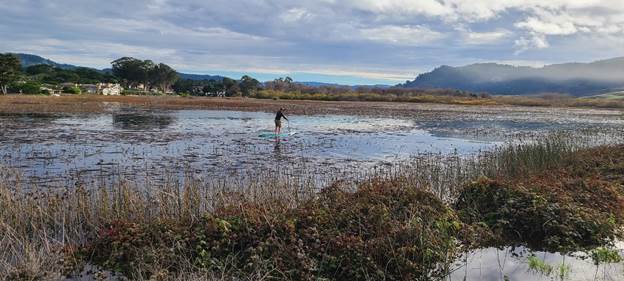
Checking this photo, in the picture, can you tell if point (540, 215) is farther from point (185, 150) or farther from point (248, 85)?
point (248, 85)

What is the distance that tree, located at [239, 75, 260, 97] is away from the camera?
14050 centimetres

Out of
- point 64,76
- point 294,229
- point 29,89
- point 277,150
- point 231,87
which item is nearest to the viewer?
point 294,229

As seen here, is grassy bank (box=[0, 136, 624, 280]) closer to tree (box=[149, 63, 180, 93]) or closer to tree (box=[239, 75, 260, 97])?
tree (box=[239, 75, 260, 97])

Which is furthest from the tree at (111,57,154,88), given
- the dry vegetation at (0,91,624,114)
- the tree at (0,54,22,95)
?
the tree at (0,54,22,95)

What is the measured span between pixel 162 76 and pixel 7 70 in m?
70.5

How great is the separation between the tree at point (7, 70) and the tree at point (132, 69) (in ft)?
199

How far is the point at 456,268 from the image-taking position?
7.73 meters

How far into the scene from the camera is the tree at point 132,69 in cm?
14150

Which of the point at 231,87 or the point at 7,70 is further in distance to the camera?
the point at 231,87

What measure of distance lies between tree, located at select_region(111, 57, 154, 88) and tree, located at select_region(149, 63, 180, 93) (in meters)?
1.50

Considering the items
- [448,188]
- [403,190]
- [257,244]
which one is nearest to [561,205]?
[403,190]

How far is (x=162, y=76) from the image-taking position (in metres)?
147

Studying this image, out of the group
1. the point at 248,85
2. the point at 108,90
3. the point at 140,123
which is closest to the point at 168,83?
the point at 248,85

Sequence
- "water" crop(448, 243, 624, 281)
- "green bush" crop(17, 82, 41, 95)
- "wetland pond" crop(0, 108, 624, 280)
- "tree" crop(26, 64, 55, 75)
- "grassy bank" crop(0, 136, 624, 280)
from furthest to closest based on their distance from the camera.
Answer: "tree" crop(26, 64, 55, 75) → "green bush" crop(17, 82, 41, 95) → "wetland pond" crop(0, 108, 624, 280) → "water" crop(448, 243, 624, 281) → "grassy bank" crop(0, 136, 624, 280)
